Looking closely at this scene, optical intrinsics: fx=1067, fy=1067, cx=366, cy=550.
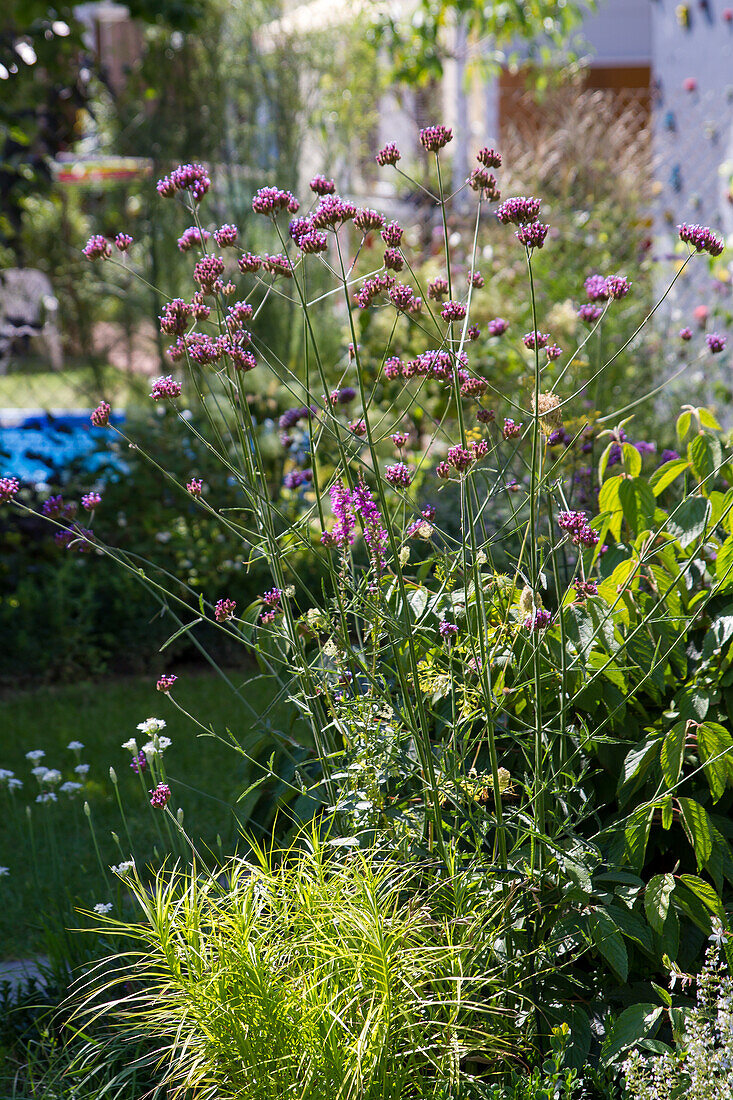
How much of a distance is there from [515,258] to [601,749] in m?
6.17

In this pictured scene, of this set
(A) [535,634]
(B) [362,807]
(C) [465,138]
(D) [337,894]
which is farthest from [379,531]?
(C) [465,138]

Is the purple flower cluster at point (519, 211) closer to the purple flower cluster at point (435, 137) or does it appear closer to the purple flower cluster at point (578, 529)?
the purple flower cluster at point (435, 137)

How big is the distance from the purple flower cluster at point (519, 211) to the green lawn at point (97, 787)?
1253 millimetres

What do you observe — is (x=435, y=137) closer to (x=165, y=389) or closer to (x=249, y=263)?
(x=249, y=263)

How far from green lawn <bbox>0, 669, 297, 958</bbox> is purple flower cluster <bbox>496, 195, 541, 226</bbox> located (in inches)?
49.3

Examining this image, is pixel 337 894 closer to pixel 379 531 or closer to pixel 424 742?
pixel 424 742

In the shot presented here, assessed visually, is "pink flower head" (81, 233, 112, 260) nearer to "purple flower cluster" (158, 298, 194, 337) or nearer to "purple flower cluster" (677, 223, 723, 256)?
"purple flower cluster" (158, 298, 194, 337)

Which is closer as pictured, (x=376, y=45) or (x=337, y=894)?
(x=337, y=894)

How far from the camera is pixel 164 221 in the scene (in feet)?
24.1

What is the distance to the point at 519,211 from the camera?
1.81 metres

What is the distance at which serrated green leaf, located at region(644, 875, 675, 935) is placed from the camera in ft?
6.25

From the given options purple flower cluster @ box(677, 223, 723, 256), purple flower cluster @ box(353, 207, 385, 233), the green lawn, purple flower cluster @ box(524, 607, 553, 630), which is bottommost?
the green lawn

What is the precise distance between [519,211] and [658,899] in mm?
1246

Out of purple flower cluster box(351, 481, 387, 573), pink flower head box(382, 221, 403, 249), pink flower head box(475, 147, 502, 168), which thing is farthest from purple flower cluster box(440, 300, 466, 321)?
purple flower cluster box(351, 481, 387, 573)
